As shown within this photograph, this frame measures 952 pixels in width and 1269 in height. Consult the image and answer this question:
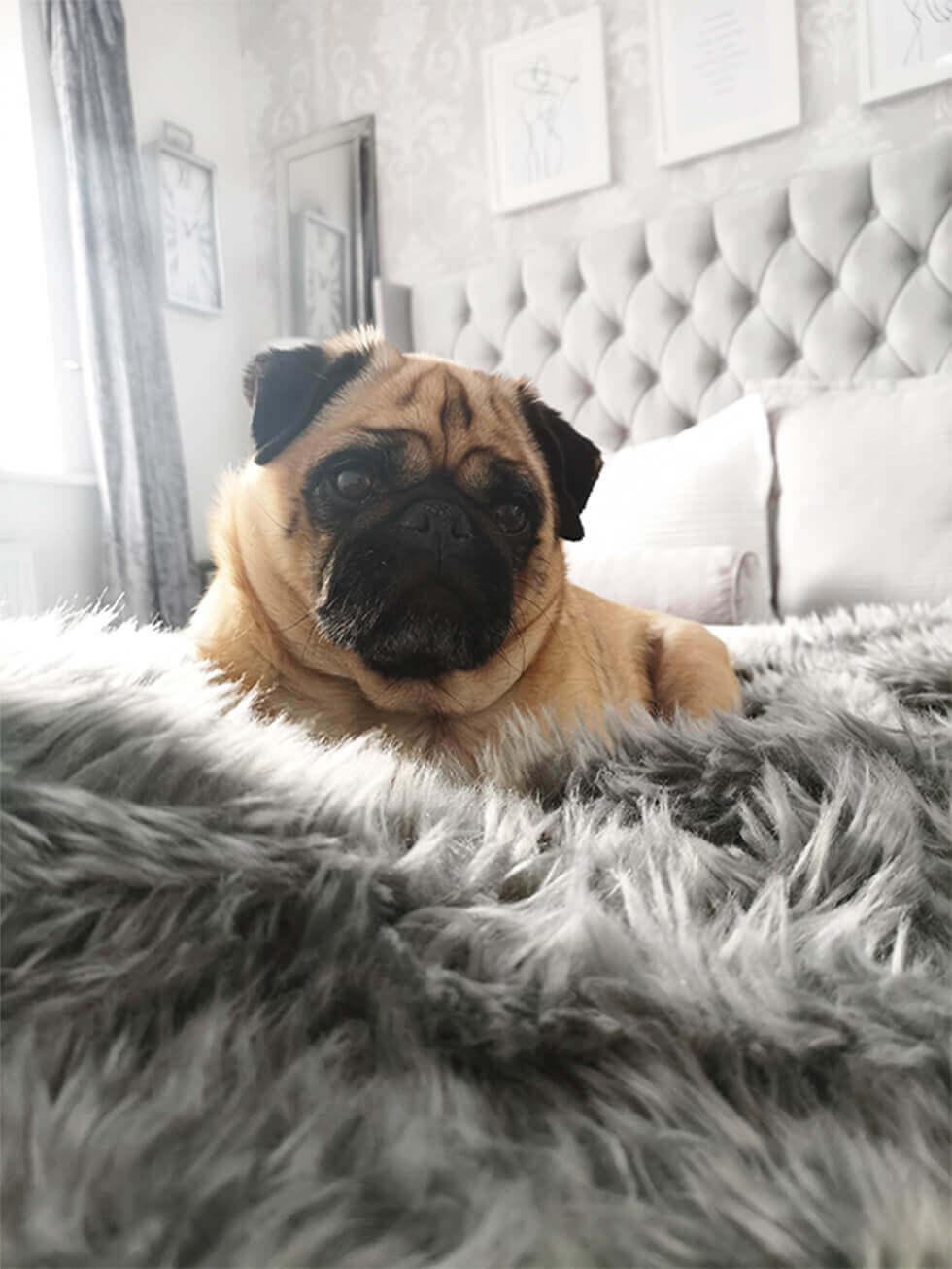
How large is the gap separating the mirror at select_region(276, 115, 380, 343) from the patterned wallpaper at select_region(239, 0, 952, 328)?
57 mm

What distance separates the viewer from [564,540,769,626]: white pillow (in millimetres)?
1283

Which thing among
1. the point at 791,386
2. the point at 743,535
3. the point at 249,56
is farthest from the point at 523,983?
the point at 249,56

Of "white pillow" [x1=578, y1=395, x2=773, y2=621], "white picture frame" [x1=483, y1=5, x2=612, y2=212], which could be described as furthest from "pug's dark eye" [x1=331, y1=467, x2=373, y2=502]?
"white picture frame" [x1=483, y1=5, x2=612, y2=212]

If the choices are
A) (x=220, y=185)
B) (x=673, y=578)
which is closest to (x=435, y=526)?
(x=673, y=578)

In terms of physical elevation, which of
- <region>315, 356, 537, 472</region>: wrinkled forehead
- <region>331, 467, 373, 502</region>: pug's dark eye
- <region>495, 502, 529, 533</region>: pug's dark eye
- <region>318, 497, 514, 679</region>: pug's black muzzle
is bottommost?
<region>318, 497, 514, 679</region>: pug's black muzzle

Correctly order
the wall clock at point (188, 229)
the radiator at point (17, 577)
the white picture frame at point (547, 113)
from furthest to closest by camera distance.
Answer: the wall clock at point (188, 229), the white picture frame at point (547, 113), the radiator at point (17, 577)

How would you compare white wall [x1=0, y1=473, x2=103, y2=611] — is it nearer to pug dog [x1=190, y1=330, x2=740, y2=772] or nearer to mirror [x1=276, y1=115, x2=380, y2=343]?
mirror [x1=276, y1=115, x2=380, y2=343]

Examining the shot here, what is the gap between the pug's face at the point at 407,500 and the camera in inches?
19.9

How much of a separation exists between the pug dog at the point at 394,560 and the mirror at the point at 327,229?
7.73ft

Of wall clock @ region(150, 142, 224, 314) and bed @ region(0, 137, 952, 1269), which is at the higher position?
wall clock @ region(150, 142, 224, 314)

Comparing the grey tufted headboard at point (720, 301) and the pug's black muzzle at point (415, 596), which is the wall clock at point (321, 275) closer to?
the grey tufted headboard at point (720, 301)

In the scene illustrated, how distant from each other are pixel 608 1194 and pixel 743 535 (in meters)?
1.40

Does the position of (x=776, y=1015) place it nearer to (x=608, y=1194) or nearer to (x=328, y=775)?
(x=608, y=1194)

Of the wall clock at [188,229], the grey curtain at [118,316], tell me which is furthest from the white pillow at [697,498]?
the wall clock at [188,229]
